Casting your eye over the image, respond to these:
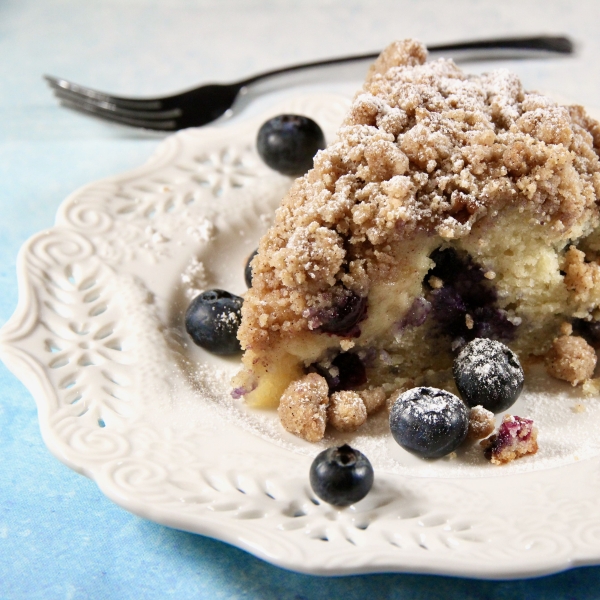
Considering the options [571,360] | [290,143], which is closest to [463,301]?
[571,360]

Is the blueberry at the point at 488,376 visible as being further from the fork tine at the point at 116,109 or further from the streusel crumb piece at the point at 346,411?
the fork tine at the point at 116,109

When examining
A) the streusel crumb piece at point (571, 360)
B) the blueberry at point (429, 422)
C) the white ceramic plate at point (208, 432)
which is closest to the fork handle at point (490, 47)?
the white ceramic plate at point (208, 432)

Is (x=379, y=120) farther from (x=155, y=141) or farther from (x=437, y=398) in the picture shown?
(x=155, y=141)

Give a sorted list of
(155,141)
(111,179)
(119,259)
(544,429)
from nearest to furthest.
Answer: (544,429) < (119,259) < (111,179) < (155,141)

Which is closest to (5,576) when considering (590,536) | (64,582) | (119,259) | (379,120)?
(64,582)

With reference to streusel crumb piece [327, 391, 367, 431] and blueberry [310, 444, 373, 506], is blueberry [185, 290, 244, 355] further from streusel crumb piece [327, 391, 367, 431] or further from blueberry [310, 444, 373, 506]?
blueberry [310, 444, 373, 506]

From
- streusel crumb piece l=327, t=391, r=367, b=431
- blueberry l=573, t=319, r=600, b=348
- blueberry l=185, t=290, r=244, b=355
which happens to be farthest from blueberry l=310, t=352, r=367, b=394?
blueberry l=573, t=319, r=600, b=348
